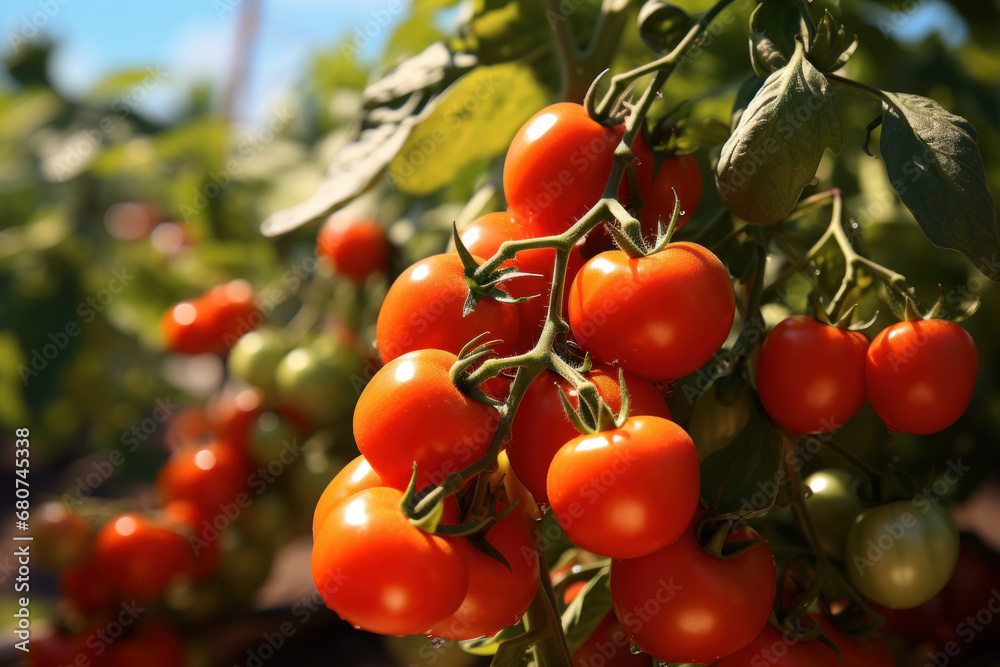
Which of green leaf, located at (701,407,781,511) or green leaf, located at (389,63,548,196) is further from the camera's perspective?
green leaf, located at (389,63,548,196)

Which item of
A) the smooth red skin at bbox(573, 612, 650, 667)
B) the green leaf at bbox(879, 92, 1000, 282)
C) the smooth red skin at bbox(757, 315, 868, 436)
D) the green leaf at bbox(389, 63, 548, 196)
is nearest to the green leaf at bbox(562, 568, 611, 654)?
the smooth red skin at bbox(573, 612, 650, 667)

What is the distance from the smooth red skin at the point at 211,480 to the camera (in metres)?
0.84

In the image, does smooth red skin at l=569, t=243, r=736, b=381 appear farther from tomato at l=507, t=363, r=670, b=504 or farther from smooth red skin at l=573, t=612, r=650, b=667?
smooth red skin at l=573, t=612, r=650, b=667

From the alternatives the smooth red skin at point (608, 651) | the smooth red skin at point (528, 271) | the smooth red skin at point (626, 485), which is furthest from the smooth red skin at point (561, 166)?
the smooth red skin at point (608, 651)

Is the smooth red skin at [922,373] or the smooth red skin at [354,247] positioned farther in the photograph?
the smooth red skin at [354,247]

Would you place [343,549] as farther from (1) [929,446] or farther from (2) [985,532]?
(2) [985,532]

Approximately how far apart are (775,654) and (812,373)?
5.1 inches

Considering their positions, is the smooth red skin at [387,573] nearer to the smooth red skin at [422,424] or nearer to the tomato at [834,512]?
the smooth red skin at [422,424]

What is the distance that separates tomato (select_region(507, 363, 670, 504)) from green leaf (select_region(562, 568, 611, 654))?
0.37 ft

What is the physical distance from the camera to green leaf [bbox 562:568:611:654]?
0.40 metres

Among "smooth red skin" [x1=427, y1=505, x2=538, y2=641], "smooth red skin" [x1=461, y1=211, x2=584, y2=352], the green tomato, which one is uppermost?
"smooth red skin" [x1=461, y1=211, x2=584, y2=352]

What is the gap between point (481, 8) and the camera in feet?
1.81

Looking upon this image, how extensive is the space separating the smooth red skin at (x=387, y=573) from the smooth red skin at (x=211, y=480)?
0.64 metres

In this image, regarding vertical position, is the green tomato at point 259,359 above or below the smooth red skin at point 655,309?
below
